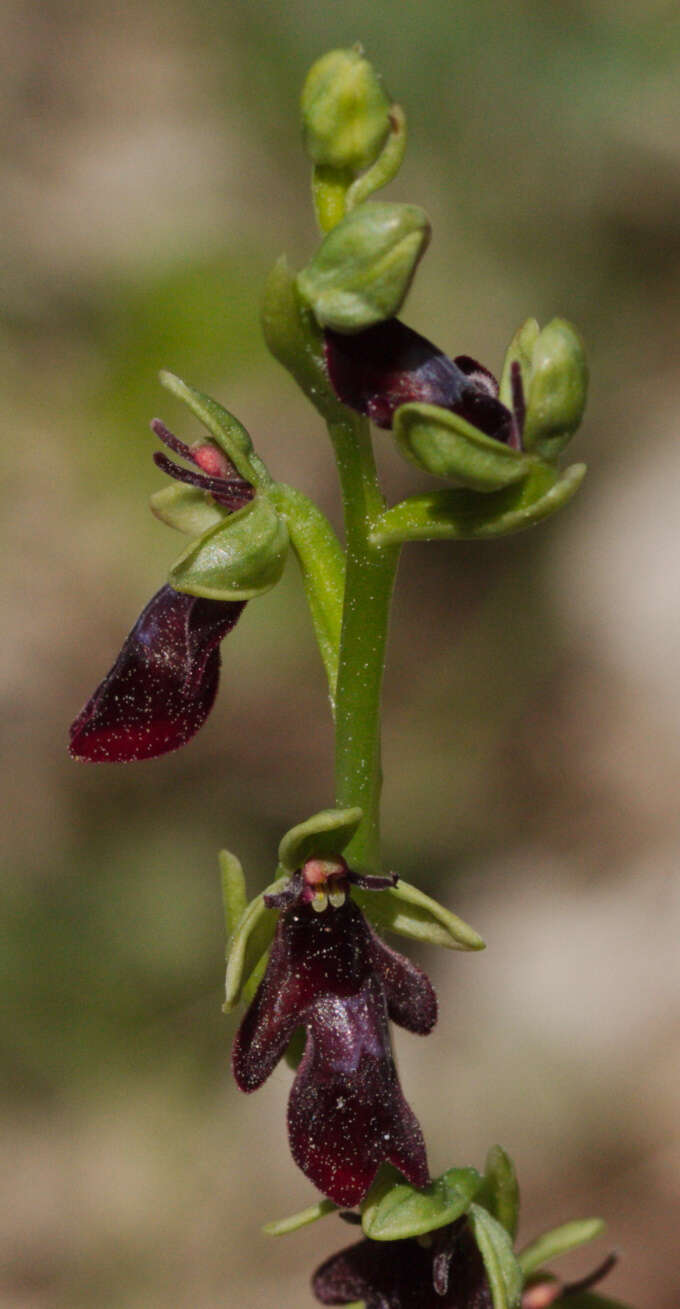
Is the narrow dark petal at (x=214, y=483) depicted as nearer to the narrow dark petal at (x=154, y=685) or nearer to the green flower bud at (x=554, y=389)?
the narrow dark petal at (x=154, y=685)

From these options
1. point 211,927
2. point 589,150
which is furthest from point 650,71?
point 211,927

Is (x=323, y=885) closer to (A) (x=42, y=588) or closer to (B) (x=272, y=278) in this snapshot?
(B) (x=272, y=278)

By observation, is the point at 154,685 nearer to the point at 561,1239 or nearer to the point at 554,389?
the point at 554,389

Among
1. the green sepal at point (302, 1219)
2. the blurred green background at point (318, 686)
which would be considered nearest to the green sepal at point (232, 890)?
the green sepal at point (302, 1219)

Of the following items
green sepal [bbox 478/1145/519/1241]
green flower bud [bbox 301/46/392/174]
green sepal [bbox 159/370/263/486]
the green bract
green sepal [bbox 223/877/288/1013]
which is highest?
green flower bud [bbox 301/46/392/174]

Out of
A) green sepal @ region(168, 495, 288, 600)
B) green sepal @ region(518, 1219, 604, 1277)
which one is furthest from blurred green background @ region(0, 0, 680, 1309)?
green sepal @ region(168, 495, 288, 600)

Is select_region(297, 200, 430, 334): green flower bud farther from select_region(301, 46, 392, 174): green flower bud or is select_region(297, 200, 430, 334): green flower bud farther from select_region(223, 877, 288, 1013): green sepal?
select_region(223, 877, 288, 1013): green sepal
